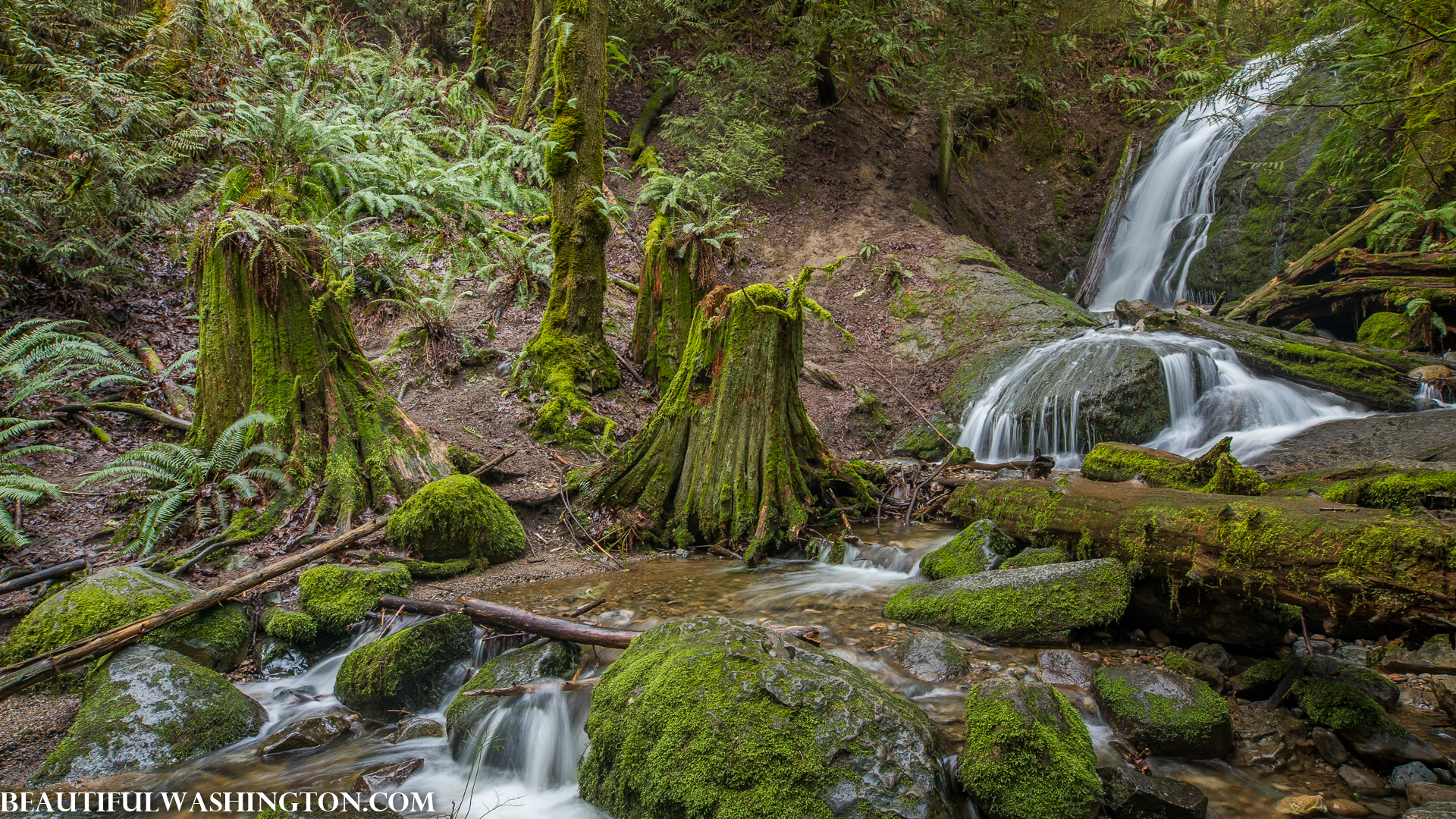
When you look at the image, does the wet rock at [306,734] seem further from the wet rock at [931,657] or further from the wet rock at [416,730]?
the wet rock at [931,657]

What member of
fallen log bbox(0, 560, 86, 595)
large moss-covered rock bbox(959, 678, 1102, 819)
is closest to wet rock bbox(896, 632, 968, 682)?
large moss-covered rock bbox(959, 678, 1102, 819)

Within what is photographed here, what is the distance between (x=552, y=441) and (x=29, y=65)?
9119 millimetres

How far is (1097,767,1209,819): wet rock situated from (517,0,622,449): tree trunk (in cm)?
675

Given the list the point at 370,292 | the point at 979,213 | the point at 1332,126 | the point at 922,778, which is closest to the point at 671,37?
the point at 979,213

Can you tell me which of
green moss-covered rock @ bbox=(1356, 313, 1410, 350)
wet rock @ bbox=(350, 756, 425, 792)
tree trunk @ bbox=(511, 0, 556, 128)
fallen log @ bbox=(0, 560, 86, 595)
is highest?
tree trunk @ bbox=(511, 0, 556, 128)

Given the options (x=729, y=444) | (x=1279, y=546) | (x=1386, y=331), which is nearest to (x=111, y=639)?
(x=729, y=444)

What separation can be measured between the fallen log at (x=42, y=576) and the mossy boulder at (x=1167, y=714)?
6552mm

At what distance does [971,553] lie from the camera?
5.19 m

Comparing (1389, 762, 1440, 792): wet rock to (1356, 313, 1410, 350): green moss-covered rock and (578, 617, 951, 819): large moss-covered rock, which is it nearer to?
(578, 617, 951, 819): large moss-covered rock

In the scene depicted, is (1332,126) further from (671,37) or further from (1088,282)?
(671,37)

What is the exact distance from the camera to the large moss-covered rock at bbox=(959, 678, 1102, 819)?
258 centimetres

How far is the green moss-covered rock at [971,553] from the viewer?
16.8ft

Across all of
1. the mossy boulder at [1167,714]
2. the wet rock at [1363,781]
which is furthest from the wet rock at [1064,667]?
the wet rock at [1363,781]

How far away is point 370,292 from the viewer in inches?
377
